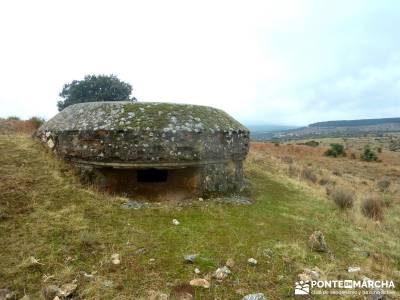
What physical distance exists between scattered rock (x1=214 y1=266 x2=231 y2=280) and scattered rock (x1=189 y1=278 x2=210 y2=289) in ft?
0.73

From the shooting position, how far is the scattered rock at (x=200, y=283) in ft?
14.9

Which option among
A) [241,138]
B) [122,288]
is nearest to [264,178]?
[241,138]

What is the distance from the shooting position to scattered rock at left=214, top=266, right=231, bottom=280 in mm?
4766

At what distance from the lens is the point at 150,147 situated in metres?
7.61

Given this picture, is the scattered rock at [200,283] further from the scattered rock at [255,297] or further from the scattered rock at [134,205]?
the scattered rock at [134,205]

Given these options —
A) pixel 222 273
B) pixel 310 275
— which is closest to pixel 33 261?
pixel 222 273

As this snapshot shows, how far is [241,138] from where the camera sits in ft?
29.7

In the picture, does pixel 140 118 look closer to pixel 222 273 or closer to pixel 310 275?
pixel 222 273

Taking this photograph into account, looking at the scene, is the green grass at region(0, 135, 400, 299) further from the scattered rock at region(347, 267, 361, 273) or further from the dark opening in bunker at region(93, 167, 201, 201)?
the dark opening in bunker at region(93, 167, 201, 201)

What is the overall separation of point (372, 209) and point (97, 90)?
14027mm

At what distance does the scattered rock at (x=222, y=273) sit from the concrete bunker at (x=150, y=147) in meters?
3.28

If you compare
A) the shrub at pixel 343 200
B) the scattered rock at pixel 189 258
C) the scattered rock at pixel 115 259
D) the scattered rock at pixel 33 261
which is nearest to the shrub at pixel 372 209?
the shrub at pixel 343 200

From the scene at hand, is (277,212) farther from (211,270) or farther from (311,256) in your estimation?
(211,270)

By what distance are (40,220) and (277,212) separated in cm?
489
